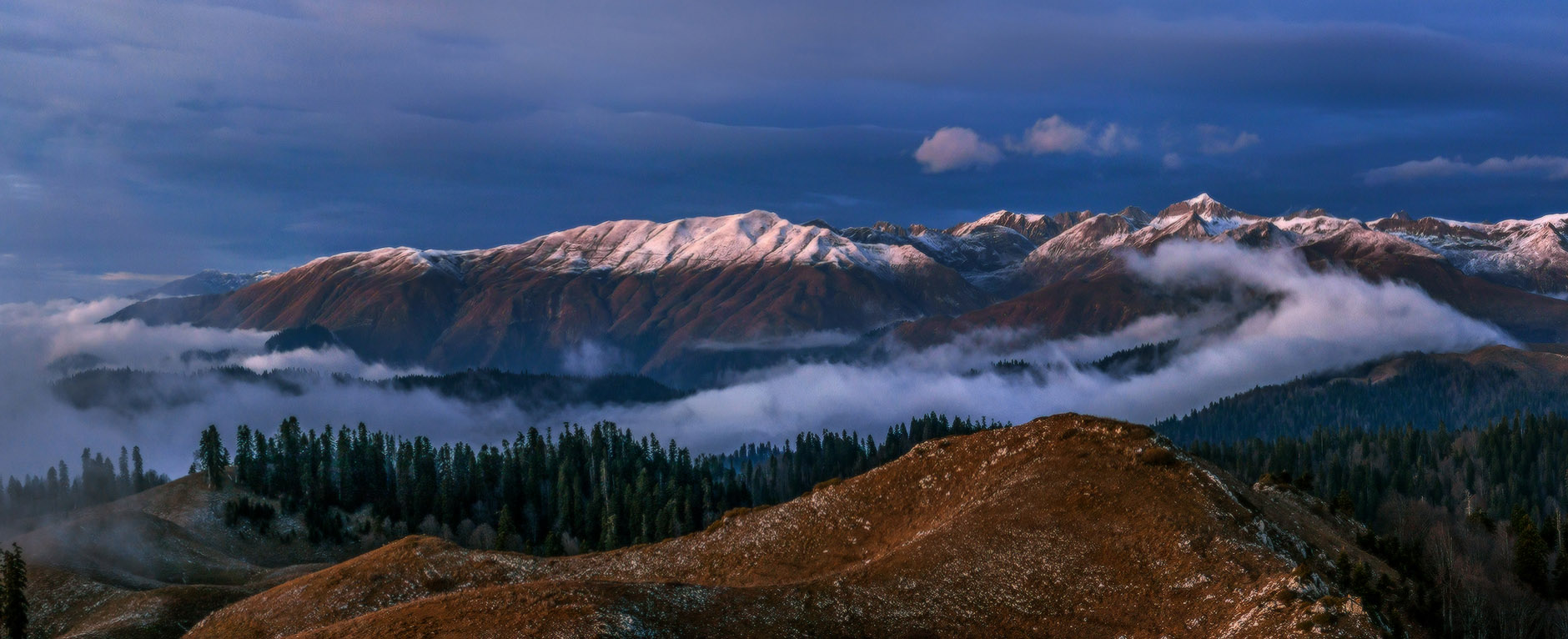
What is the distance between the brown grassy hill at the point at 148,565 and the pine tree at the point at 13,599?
4.62m

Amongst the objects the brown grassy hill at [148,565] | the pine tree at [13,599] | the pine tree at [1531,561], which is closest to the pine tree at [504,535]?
the brown grassy hill at [148,565]

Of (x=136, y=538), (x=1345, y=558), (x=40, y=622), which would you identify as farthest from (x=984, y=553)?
(x=136, y=538)

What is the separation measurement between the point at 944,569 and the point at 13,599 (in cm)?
10281

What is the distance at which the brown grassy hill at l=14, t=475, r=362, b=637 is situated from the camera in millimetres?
119500

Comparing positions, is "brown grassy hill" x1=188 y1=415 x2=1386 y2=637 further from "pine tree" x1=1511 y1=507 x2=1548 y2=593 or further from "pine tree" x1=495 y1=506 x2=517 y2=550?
"pine tree" x1=495 y1=506 x2=517 y2=550

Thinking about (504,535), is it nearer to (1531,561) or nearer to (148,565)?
(148,565)

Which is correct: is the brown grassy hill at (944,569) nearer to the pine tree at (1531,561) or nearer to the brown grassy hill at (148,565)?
the brown grassy hill at (148,565)

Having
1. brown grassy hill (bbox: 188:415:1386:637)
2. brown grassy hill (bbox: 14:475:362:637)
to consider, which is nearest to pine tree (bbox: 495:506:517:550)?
brown grassy hill (bbox: 14:475:362:637)

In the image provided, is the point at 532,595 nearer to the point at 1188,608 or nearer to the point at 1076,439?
the point at 1188,608

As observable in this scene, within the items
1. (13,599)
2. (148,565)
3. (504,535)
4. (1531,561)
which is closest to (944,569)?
(1531,561)

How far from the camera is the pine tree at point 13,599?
4564 inches

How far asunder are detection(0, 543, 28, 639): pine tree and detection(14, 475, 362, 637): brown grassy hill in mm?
4623

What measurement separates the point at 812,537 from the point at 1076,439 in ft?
90.7

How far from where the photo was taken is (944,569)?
86688 millimetres
